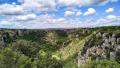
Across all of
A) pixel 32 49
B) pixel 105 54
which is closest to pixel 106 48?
pixel 105 54

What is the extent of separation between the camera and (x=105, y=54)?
15312cm

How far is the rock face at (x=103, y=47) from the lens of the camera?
492ft

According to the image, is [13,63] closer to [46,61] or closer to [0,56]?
[0,56]

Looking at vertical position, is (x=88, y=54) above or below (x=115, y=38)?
below

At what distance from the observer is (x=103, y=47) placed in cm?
16350

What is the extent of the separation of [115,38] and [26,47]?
6178cm

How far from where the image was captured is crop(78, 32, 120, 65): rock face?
Result: 150 metres

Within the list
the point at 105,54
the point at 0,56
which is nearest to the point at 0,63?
the point at 0,56

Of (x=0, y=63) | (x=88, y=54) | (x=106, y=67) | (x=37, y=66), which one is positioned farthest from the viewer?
(x=88, y=54)

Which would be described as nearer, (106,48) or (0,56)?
(0,56)

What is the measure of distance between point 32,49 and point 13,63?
239 feet

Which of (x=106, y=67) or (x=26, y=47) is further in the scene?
(x=26, y=47)

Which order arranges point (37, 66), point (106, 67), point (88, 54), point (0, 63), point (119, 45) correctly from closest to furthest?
point (106, 67)
point (0, 63)
point (37, 66)
point (119, 45)
point (88, 54)

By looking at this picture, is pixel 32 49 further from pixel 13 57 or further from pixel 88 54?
pixel 13 57
